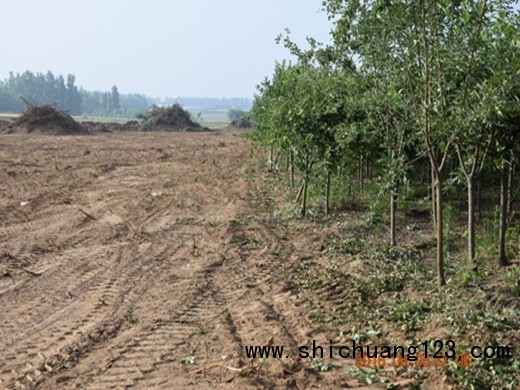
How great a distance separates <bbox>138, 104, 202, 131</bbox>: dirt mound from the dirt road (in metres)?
39.9

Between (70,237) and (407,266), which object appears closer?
(407,266)

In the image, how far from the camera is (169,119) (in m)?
59.4

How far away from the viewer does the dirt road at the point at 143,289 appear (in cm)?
563

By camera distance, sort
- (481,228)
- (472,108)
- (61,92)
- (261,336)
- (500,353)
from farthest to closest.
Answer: (61,92)
(481,228)
(472,108)
(261,336)
(500,353)

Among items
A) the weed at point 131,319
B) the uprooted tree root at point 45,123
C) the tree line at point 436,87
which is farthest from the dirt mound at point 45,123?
the weed at point 131,319

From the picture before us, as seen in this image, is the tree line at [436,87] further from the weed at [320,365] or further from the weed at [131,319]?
the weed at [131,319]

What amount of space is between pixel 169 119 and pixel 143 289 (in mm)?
52469

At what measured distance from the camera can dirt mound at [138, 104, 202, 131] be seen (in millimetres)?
57562

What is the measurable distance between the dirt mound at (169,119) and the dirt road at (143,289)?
39864mm

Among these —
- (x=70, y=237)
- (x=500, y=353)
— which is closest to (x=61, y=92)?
(x=70, y=237)

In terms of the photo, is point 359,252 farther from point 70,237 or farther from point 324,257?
point 70,237

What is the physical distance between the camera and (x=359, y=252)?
987 centimetres

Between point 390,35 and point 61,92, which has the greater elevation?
point 61,92

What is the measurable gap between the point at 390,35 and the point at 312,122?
4.67 meters
